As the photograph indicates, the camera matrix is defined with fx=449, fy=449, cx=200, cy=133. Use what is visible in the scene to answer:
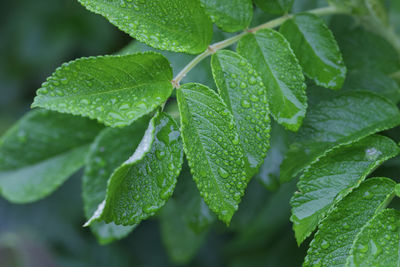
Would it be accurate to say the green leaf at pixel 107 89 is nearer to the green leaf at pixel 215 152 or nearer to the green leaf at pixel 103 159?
the green leaf at pixel 215 152

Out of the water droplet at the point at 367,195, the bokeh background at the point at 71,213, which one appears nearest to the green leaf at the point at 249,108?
the water droplet at the point at 367,195

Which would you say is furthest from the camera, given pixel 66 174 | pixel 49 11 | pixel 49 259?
pixel 49 11

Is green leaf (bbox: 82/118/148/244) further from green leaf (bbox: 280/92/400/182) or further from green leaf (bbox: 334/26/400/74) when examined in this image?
green leaf (bbox: 334/26/400/74)

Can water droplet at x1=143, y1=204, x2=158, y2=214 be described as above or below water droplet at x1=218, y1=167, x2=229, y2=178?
below

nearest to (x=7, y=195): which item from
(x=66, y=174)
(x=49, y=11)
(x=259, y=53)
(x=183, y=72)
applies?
(x=66, y=174)

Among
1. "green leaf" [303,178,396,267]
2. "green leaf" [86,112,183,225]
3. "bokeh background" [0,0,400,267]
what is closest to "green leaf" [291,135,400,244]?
"green leaf" [303,178,396,267]

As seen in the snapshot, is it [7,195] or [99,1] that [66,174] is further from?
[99,1]

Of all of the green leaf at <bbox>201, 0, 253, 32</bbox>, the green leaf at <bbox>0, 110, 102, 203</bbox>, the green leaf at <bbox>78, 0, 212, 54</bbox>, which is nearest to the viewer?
the green leaf at <bbox>78, 0, 212, 54</bbox>

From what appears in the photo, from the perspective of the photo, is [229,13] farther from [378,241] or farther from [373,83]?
[378,241]
